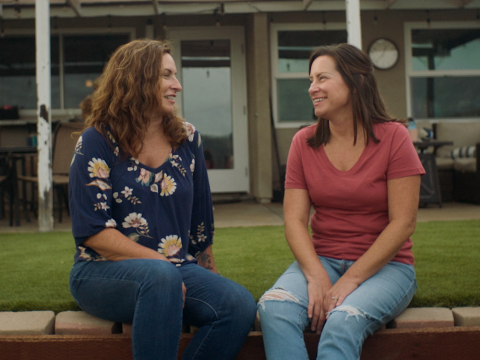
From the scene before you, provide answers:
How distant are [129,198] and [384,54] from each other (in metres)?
6.08

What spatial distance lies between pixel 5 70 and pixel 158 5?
97.8 inches

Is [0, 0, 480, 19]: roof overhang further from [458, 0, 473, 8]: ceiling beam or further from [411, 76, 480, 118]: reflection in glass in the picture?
[411, 76, 480, 118]: reflection in glass

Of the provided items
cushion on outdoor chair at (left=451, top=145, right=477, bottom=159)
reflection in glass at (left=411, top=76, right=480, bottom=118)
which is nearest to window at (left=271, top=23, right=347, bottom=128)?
reflection in glass at (left=411, top=76, right=480, bottom=118)

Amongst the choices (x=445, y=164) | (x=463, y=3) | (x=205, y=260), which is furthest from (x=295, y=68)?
(x=205, y=260)

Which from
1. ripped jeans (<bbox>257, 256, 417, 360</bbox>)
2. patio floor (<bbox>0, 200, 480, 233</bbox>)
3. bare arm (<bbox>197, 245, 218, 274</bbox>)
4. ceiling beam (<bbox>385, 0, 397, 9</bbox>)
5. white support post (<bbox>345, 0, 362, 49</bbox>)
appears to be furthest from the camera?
ceiling beam (<bbox>385, 0, 397, 9</bbox>)

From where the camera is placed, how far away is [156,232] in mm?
1920

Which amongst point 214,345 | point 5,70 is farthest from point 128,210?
point 5,70

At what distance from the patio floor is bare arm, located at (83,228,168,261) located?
2904mm

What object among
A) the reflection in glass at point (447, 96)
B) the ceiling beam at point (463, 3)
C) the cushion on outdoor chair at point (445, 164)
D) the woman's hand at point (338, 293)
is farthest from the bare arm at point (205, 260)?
the reflection in glass at point (447, 96)

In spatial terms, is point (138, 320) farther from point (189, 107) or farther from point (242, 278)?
point (189, 107)

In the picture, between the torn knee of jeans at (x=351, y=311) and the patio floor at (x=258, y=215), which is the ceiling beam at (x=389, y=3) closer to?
the patio floor at (x=258, y=215)

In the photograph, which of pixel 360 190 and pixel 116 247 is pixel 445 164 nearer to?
pixel 360 190

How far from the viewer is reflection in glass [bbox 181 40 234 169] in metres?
7.39

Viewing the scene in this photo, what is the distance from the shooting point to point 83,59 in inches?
289
